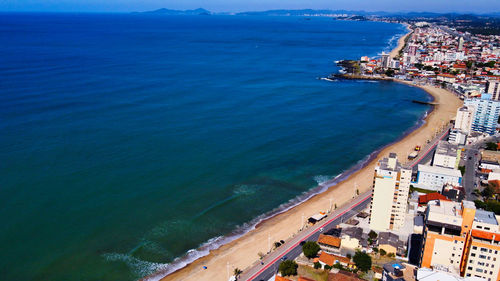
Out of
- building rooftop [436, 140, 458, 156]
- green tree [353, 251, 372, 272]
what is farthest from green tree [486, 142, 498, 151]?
green tree [353, 251, 372, 272]

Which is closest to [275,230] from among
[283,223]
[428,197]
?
[283,223]

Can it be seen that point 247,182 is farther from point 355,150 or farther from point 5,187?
point 5,187

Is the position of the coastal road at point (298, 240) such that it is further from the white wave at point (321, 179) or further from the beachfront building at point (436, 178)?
the beachfront building at point (436, 178)

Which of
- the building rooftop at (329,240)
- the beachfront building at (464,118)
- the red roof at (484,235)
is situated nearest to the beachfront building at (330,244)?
the building rooftop at (329,240)

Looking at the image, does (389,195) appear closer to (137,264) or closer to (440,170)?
(440,170)

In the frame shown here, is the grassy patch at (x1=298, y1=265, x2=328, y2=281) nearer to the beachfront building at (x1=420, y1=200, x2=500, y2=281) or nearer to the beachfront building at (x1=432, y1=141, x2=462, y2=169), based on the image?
the beachfront building at (x1=420, y1=200, x2=500, y2=281)

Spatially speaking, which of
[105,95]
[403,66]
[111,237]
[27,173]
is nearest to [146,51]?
[105,95]
